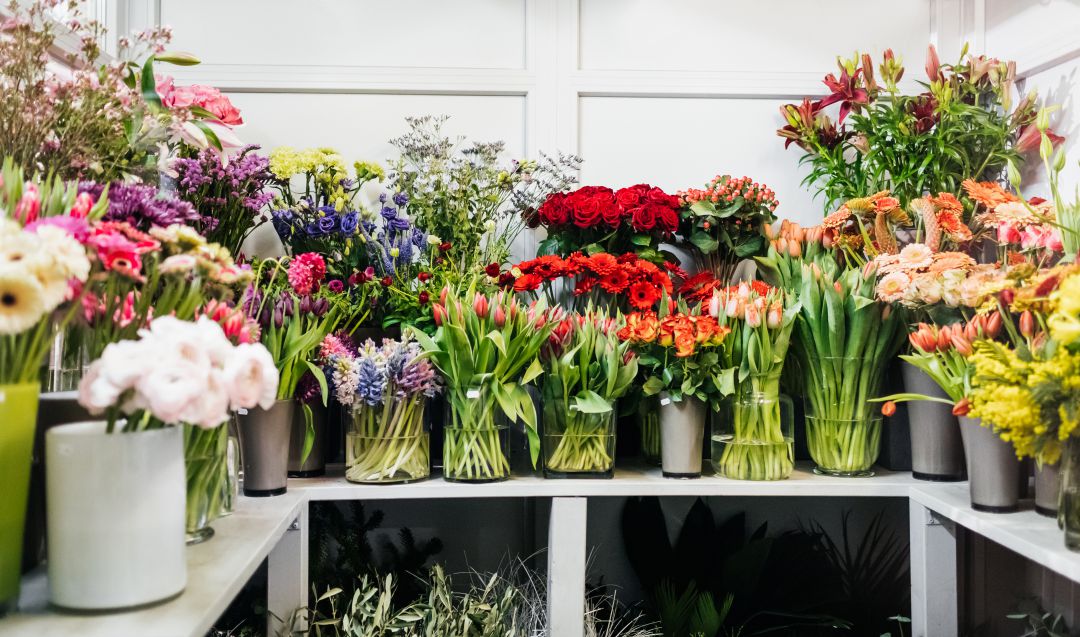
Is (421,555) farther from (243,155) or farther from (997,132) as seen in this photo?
(997,132)

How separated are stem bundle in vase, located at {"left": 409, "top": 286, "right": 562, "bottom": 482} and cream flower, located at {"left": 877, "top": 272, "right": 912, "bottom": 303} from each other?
59 cm

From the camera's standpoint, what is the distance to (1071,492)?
1027 mm

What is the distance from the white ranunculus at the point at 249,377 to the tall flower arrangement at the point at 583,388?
2.25 feet

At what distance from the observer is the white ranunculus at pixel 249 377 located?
75 cm

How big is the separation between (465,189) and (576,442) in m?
0.61

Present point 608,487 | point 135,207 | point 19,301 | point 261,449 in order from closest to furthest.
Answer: point 19,301 < point 135,207 < point 261,449 < point 608,487

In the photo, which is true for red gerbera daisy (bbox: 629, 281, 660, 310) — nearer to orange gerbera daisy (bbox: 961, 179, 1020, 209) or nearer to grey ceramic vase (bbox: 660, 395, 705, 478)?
grey ceramic vase (bbox: 660, 395, 705, 478)

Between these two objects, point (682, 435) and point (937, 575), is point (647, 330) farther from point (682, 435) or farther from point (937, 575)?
point (937, 575)

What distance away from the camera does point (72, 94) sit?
1088 mm

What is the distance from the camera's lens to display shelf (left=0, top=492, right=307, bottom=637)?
0.73 meters

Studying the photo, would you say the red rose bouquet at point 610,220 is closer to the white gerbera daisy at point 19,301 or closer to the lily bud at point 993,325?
the lily bud at point 993,325

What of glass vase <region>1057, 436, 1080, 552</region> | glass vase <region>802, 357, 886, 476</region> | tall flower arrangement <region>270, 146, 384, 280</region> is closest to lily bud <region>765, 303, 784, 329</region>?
glass vase <region>802, 357, 886, 476</region>

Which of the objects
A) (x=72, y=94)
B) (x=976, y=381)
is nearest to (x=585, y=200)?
(x=976, y=381)

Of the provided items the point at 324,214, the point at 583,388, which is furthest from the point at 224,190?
the point at 583,388
